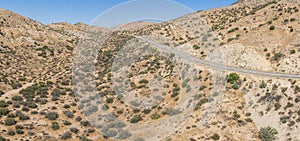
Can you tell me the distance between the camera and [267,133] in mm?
34812

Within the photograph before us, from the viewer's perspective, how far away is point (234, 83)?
4550cm

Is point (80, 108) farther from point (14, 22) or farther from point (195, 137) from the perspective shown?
point (14, 22)

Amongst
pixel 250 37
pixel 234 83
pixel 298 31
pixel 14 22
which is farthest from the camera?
pixel 14 22

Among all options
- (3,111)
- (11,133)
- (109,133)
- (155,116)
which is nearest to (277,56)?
(155,116)

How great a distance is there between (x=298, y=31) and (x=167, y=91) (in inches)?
1263

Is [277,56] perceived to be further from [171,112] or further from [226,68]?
[171,112]

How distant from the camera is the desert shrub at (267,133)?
34247 mm

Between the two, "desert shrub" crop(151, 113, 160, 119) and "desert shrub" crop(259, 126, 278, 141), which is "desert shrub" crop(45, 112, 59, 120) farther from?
"desert shrub" crop(259, 126, 278, 141)

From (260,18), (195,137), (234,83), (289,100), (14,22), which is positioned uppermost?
(14,22)

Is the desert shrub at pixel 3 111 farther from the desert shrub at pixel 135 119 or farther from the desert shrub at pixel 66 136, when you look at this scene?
the desert shrub at pixel 135 119

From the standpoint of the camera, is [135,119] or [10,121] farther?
[135,119]

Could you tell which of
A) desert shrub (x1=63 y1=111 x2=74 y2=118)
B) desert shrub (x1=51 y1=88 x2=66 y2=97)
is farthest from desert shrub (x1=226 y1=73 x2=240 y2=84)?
desert shrub (x1=51 y1=88 x2=66 y2=97)

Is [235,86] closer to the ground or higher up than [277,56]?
closer to the ground

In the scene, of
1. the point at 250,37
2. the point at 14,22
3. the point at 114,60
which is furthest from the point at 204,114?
the point at 14,22
